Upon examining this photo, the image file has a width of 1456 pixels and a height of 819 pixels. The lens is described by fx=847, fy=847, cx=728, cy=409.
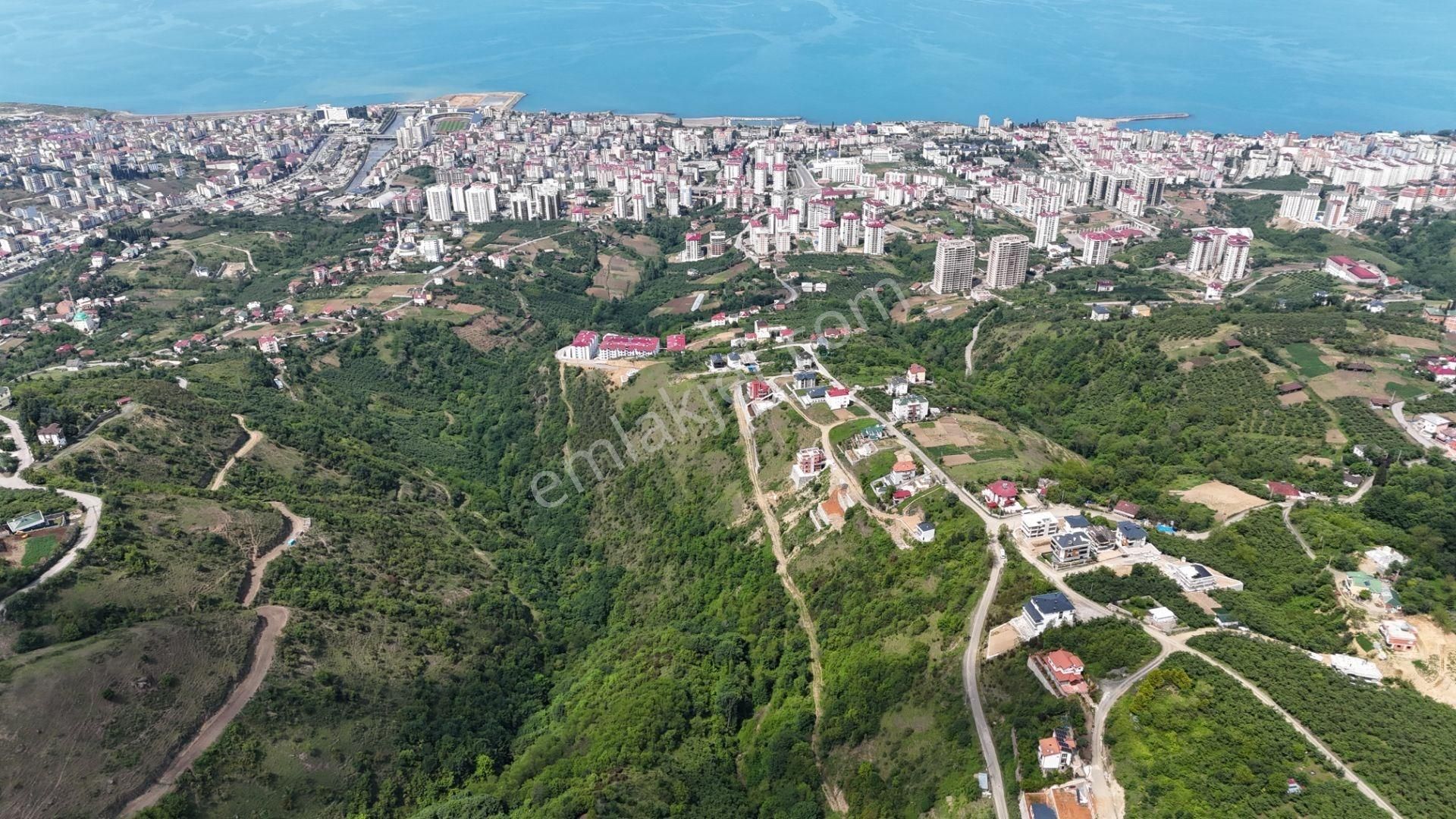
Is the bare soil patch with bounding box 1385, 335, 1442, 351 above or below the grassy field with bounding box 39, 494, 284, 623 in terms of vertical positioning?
above

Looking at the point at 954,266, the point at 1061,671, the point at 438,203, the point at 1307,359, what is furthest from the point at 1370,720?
the point at 438,203

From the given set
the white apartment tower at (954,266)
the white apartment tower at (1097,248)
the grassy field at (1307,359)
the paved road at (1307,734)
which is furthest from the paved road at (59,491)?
the white apartment tower at (1097,248)

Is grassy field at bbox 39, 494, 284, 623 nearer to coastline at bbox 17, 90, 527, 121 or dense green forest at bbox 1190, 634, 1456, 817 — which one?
dense green forest at bbox 1190, 634, 1456, 817

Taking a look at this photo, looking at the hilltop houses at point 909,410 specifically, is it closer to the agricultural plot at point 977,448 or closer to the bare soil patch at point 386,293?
the agricultural plot at point 977,448

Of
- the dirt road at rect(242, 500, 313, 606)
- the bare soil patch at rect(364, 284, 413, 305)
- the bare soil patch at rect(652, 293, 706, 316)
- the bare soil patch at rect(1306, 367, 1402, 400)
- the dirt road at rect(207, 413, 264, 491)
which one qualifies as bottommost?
the bare soil patch at rect(652, 293, 706, 316)

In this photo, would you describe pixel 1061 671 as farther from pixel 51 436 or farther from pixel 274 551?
pixel 51 436

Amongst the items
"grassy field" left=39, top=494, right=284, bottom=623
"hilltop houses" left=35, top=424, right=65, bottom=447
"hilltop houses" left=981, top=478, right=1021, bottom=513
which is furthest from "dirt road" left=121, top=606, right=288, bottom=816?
"hilltop houses" left=981, top=478, right=1021, bottom=513
